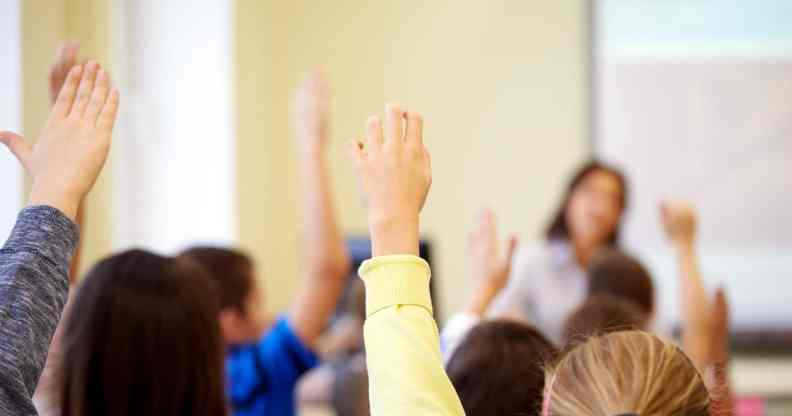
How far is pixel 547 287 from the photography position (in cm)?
278

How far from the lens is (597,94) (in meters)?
4.54

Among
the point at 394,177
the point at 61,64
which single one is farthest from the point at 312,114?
the point at 394,177

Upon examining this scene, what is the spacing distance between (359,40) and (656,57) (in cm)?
137

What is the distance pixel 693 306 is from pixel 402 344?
148 cm

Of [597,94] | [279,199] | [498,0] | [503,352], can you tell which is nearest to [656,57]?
[597,94]

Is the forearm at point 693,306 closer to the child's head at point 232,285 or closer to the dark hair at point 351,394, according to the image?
the dark hair at point 351,394

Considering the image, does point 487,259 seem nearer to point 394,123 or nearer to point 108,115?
point 394,123

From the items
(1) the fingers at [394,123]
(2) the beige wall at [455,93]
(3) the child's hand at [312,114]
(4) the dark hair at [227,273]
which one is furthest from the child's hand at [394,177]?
(2) the beige wall at [455,93]

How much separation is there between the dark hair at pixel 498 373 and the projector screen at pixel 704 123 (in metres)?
3.33

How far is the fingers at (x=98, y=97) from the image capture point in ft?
3.00

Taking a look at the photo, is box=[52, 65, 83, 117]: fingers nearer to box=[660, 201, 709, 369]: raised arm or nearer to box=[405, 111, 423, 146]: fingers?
box=[405, 111, 423, 146]: fingers

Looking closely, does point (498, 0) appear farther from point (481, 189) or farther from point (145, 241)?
point (145, 241)

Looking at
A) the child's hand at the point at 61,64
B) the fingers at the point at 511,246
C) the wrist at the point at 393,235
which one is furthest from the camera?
the fingers at the point at 511,246

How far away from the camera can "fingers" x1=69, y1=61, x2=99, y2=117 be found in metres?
0.92
